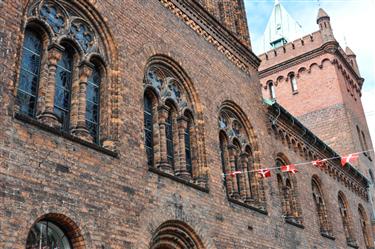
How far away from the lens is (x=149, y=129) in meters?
10.8

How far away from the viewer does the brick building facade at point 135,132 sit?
24.6ft

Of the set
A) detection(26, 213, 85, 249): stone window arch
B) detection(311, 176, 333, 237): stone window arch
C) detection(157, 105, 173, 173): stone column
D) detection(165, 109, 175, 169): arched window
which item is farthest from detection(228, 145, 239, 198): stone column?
detection(311, 176, 333, 237): stone window arch

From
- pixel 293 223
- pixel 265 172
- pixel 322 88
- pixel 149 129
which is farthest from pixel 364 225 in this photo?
pixel 149 129

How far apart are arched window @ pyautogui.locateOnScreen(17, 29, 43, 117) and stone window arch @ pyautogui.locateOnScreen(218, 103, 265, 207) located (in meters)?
6.14

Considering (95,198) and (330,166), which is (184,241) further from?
(330,166)

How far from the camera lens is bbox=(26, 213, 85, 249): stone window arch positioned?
727 cm

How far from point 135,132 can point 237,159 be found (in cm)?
509

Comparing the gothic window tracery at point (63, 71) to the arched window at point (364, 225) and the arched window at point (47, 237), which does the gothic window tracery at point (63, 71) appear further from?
the arched window at point (364, 225)

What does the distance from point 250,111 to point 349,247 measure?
9.57m

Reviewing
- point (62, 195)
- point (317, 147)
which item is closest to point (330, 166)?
point (317, 147)

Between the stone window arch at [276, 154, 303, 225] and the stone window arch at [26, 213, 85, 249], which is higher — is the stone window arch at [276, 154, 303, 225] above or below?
above

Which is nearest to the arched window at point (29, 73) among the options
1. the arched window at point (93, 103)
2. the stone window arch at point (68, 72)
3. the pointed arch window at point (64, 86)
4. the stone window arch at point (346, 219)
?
the stone window arch at point (68, 72)

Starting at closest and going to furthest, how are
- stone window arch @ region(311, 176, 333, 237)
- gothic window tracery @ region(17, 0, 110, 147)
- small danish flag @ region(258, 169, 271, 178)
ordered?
gothic window tracery @ region(17, 0, 110, 147) < small danish flag @ region(258, 169, 271, 178) < stone window arch @ region(311, 176, 333, 237)

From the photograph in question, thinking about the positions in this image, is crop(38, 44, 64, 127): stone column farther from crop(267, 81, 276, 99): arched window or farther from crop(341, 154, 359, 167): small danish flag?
crop(267, 81, 276, 99): arched window
